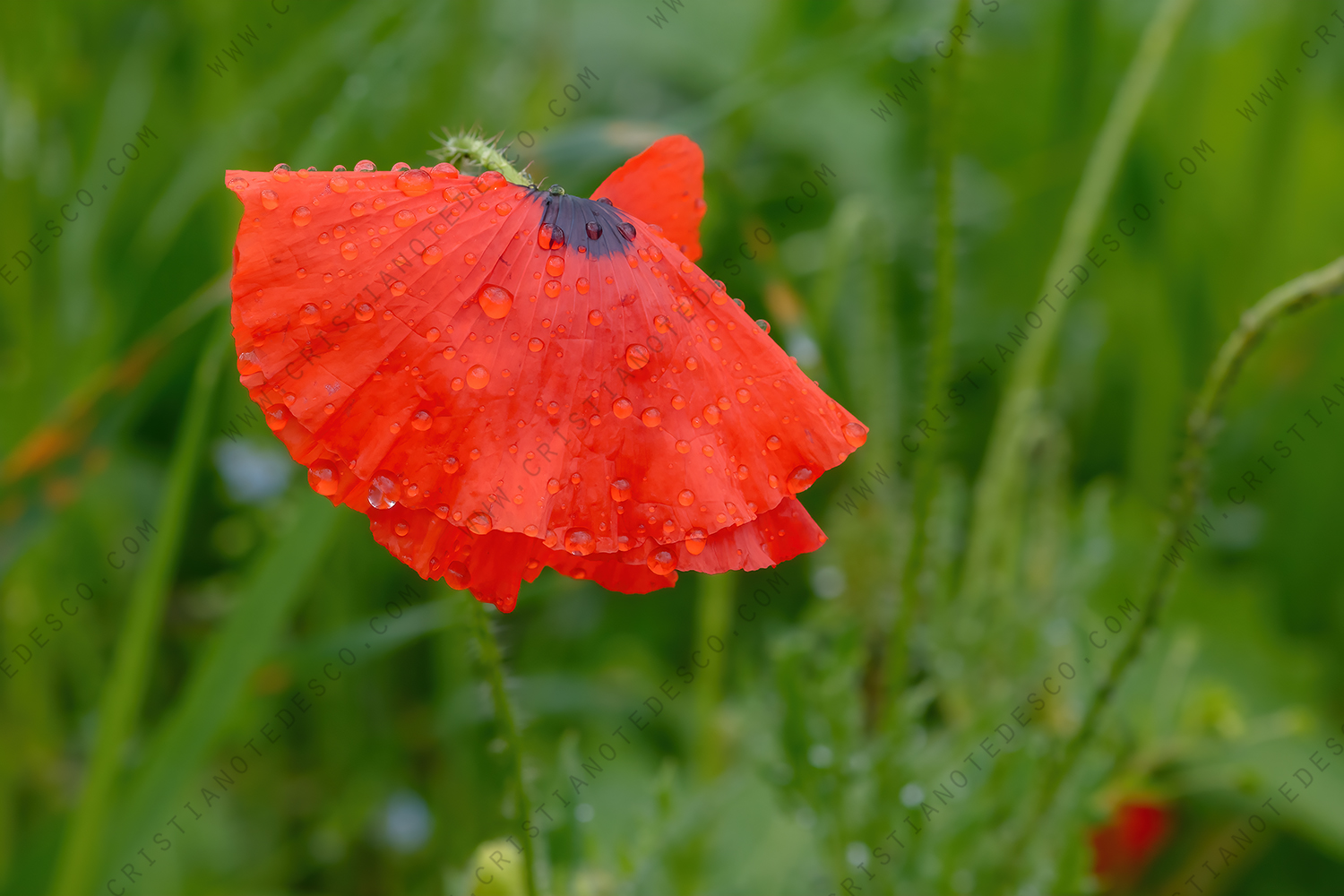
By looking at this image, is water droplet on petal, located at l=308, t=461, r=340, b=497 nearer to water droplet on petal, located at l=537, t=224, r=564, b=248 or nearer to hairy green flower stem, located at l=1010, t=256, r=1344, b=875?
water droplet on petal, located at l=537, t=224, r=564, b=248

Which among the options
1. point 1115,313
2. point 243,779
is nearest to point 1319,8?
point 1115,313

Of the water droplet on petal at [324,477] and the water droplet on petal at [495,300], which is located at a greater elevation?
the water droplet on petal at [495,300]

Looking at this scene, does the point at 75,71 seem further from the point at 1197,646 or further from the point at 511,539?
the point at 1197,646

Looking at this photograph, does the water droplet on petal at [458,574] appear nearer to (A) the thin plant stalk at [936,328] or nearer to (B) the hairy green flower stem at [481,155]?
(B) the hairy green flower stem at [481,155]

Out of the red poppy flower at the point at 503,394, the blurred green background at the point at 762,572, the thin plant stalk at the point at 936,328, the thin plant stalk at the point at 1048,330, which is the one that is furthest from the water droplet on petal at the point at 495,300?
the thin plant stalk at the point at 1048,330

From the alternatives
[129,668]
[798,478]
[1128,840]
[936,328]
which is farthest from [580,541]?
[1128,840]

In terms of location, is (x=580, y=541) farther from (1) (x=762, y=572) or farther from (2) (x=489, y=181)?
(1) (x=762, y=572)
